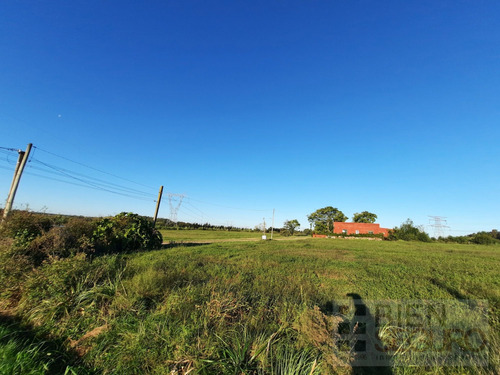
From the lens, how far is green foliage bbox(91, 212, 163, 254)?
38.7ft

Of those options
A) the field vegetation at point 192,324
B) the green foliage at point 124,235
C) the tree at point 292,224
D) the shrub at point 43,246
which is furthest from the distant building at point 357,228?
the shrub at point 43,246

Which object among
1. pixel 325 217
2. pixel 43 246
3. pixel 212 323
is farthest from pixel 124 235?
pixel 325 217

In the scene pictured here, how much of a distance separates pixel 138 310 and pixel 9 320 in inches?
107

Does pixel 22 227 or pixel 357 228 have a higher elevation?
pixel 357 228

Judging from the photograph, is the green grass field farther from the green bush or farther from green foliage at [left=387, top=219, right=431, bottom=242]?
green foliage at [left=387, top=219, right=431, bottom=242]

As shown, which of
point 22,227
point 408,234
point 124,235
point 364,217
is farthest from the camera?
point 364,217

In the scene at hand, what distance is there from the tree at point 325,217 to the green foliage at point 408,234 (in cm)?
2059

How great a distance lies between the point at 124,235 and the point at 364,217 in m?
73.7

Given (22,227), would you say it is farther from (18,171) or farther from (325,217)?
(325,217)

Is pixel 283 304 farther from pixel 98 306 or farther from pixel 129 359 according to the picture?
pixel 98 306

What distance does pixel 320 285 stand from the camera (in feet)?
20.1

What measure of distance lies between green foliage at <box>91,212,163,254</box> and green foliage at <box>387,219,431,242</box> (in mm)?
47617

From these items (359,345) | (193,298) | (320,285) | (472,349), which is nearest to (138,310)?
(193,298)

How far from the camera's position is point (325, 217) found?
2813 inches
